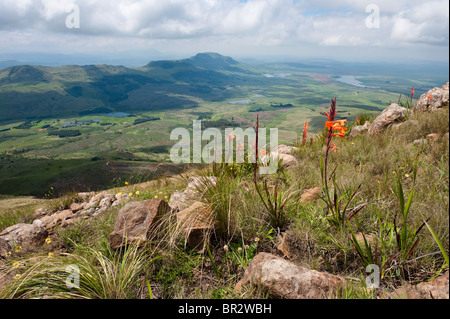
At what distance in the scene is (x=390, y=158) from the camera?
4.27m

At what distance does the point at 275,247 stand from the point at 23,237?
14.3ft

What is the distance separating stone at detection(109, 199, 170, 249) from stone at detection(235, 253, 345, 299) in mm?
1414

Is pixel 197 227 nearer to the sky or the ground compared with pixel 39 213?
nearer to the sky

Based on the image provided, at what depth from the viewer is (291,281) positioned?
2.04m

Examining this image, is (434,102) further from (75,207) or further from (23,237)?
(23,237)

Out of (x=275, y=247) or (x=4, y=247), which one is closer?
(x=275, y=247)

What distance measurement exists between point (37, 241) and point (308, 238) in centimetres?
459

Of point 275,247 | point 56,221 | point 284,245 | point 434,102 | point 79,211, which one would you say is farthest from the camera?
point 434,102

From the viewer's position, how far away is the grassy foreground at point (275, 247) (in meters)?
2.12

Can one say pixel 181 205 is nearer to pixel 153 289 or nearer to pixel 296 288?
pixel 153 289

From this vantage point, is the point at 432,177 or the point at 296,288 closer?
the point at 296,288

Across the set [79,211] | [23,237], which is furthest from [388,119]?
[23,237]

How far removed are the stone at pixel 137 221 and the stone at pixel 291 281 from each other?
1414 mm
